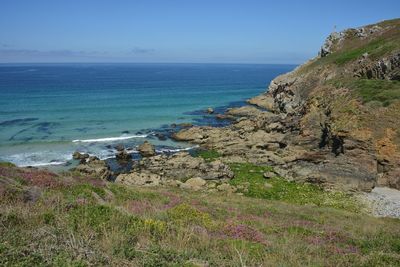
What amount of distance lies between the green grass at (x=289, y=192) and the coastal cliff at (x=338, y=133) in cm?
166

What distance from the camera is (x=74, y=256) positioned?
7371mm

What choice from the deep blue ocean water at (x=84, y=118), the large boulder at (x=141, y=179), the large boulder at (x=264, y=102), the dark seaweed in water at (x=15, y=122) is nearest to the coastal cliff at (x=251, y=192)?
the large boulder at (x=141, y=179)

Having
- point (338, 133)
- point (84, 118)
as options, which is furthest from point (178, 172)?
point (84, 118)

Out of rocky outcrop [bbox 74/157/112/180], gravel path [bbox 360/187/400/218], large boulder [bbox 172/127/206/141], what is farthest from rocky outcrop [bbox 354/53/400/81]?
rocky outcrop [bbox 74/157/112/180]

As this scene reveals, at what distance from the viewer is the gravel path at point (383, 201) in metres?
26.4

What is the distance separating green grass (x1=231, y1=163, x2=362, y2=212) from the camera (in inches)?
1114

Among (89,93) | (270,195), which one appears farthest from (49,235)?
(89,93)

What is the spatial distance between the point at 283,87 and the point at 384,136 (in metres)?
43.0

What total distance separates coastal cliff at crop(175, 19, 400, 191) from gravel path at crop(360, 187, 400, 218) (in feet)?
2.97

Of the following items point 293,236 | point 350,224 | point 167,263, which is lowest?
point 350,224

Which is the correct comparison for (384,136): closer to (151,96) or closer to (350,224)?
(350,224)

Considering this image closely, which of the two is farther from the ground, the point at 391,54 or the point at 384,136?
the point at 391,54

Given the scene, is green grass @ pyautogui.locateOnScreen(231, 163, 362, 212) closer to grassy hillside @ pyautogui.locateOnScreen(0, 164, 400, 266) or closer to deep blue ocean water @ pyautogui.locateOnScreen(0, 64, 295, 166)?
grassy hillside @ pyautogui.locateOnScreen(0, 164, 400, 266)

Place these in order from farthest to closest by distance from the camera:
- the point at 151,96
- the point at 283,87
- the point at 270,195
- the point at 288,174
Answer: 1. the point at 151,96
2. the point at 283,87
3. the point at 288,174
4. the point at 270,195
